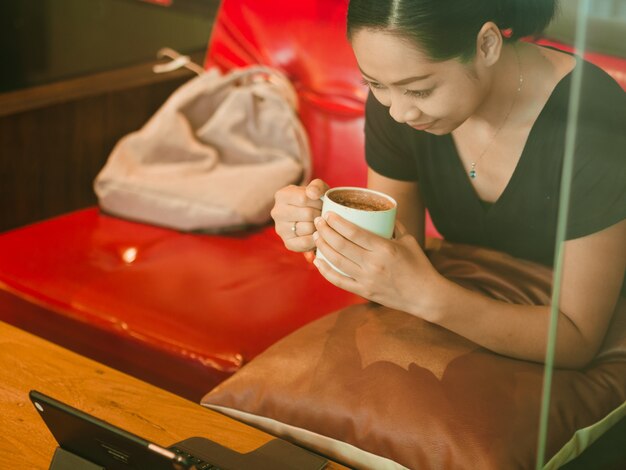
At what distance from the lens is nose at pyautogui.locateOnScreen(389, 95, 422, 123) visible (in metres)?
0.96

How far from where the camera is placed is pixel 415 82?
0.93 m

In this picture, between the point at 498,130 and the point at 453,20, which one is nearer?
the point at 453,20

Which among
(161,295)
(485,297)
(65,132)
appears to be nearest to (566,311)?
(485,297)

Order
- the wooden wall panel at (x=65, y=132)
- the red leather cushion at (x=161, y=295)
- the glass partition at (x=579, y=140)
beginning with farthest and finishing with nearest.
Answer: the wooden wall panel at (x=65, y=132), the red leather cushion at (x=161, y=295), the glass partition at (x=579, y=140)

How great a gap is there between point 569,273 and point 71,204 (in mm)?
1265

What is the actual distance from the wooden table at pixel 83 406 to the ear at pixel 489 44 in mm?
475

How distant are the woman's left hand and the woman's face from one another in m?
0.14

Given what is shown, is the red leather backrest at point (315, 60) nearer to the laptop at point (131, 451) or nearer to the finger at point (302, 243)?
the finger at point (302, 243)

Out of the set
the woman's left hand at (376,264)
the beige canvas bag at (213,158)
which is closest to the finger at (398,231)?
A: the woman's left hand at (376,264)

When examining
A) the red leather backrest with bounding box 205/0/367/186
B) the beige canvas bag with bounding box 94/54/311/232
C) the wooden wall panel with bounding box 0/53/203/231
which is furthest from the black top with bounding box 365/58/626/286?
the wooden wall panel with bounding box 0/53/203/231

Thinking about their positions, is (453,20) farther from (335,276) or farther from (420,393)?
(420,393)

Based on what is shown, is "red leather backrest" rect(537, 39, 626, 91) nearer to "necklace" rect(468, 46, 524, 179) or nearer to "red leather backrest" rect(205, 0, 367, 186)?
"necklace" rect(468, 46, 524, 179)

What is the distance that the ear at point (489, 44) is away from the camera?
89 cm

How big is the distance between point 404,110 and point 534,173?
0.59 ft
